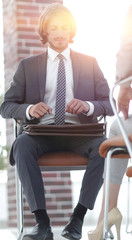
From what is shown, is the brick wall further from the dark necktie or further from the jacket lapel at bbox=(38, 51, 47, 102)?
the dark necktie

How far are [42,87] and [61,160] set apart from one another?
0.47 meters

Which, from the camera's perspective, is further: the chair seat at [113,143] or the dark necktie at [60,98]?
the dark necktie at [60,98]

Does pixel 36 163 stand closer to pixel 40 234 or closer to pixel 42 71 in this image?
pixel 40 234

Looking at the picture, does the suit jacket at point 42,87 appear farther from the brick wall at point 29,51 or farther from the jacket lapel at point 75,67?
the brick wall at point 29,51

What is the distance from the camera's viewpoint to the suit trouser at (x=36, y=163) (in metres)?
2.79

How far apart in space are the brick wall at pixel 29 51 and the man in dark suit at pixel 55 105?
0.96 meters

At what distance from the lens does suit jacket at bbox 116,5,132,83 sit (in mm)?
1959

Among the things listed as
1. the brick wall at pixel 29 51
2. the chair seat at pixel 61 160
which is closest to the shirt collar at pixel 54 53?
the chair seat at pixel 61 160

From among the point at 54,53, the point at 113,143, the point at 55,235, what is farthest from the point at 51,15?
the point at 55,235

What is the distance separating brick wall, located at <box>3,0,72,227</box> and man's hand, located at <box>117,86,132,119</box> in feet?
7.28

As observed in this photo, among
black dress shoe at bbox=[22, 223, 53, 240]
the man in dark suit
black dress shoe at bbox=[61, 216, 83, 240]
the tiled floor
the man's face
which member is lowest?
the tiled floor

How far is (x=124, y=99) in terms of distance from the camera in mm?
2145

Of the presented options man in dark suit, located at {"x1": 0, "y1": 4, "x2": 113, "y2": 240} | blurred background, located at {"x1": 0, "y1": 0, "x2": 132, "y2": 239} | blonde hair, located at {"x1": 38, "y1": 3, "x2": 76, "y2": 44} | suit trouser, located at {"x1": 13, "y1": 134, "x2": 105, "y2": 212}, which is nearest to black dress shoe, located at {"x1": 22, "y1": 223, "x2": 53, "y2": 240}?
man in dark suit, located at {"x1": 0, "y1": 4, "x2": 113, "y2": 240}

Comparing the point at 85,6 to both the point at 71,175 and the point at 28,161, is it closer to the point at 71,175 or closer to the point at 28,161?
the point at 71,175
